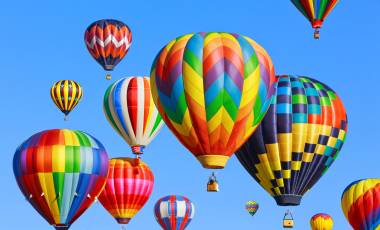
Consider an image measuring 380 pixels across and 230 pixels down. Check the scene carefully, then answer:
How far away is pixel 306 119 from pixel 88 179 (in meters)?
8.54

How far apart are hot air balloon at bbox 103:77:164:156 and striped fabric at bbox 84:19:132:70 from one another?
309 cm

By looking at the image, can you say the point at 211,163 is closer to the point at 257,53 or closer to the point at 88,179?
the point at 257,53

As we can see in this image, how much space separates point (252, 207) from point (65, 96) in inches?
552

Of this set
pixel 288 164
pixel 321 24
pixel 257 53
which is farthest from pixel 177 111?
pixel 321 24

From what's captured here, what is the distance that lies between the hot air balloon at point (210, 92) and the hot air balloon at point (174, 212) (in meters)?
19.7

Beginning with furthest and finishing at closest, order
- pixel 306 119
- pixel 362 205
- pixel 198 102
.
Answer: pixel 362 205, pixel 306 119, pixel 198 102

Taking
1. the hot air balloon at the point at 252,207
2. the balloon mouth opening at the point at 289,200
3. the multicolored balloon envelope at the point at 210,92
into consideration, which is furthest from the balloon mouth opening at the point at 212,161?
the hot air balloon at the point at 252,207

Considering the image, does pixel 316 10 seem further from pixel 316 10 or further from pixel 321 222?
pixel 321 222

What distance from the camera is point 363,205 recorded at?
166 ft

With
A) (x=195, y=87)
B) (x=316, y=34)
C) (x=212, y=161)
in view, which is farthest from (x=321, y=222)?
(x=195, y=87)

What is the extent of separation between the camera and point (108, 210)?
53469mm

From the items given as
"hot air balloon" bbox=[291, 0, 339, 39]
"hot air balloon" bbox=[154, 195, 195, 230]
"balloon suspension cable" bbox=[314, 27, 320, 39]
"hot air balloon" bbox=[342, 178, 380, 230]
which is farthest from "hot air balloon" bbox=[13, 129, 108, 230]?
"hot air balloon" bbox=[154, 195, 195, 230]

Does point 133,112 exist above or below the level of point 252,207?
above

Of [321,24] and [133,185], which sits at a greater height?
[321,24]
